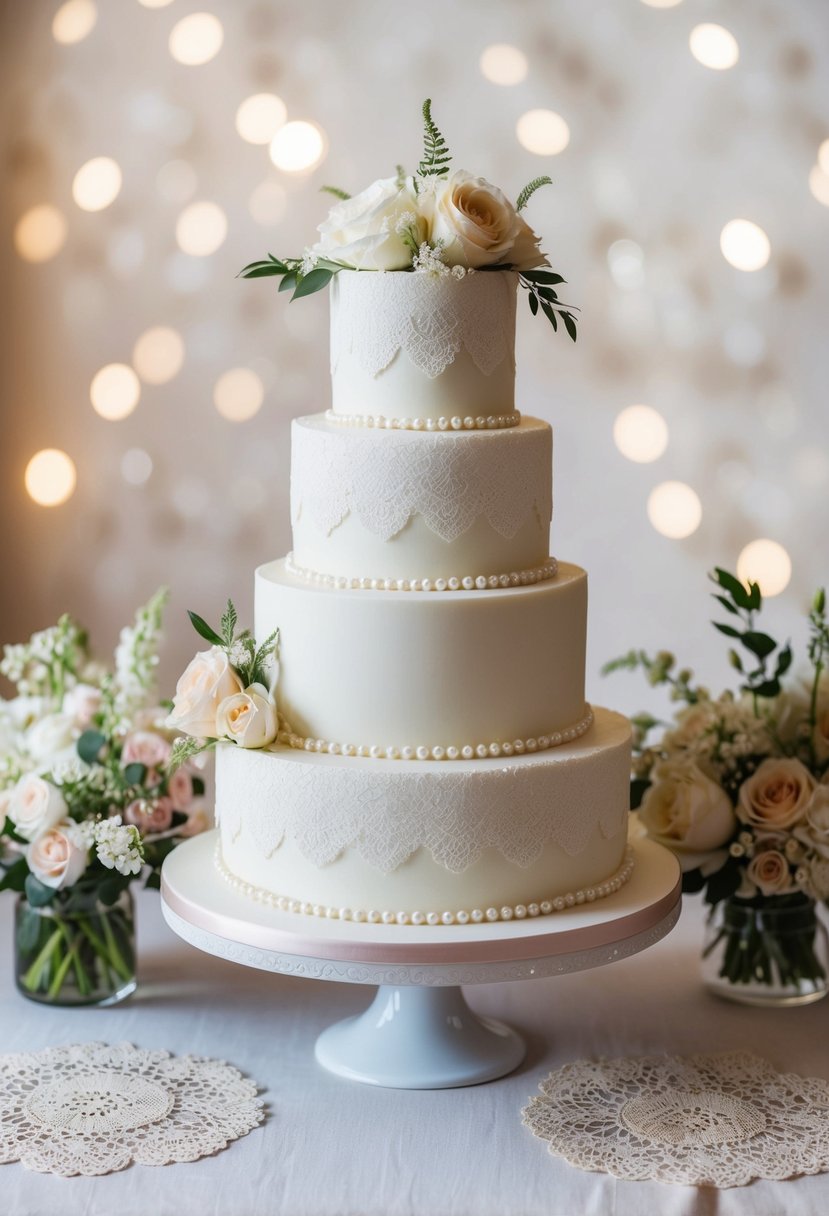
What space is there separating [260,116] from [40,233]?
52 centimetres

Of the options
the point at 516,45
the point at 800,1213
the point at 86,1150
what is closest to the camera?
the point at 800,1213

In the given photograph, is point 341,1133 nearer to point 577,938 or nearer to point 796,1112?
point 577,938

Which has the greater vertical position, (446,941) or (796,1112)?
(446,941)

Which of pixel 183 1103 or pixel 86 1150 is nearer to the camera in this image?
pixel 86 1150

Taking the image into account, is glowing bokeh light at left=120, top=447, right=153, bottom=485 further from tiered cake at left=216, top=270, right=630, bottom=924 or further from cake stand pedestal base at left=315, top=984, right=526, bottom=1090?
cake stand pedestal base at left=315, top=984, right=526, bottom=1090

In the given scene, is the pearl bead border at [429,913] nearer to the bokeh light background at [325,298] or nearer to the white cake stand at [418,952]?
the white cake stand at [418,952]

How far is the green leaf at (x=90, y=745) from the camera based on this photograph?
2.26 meters

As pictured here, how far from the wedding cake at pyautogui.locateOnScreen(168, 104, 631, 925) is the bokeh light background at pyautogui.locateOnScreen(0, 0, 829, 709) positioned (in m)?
1.09

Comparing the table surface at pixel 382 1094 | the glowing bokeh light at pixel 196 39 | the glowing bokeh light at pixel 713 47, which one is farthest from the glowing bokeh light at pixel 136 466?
the glowing bokeh light at pixel 713 47

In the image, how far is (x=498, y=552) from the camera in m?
1.90

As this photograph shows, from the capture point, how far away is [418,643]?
1.83m

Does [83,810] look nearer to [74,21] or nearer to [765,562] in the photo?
[765,562]

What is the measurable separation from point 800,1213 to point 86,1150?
89cm

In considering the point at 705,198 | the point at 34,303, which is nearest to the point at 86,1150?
the point at 34,303
